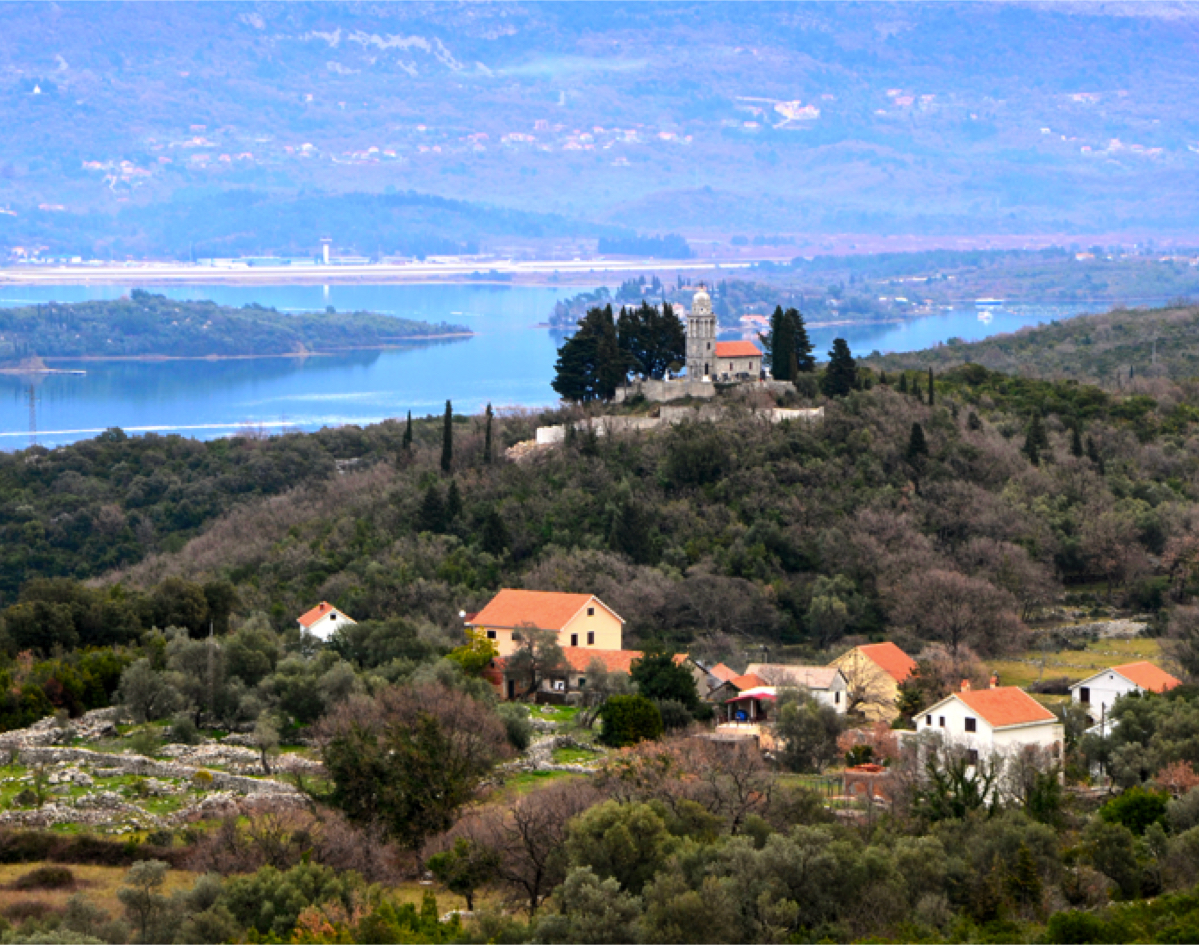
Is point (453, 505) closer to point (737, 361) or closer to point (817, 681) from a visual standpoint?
point (737, 361)

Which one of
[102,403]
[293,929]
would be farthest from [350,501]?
[102,403]

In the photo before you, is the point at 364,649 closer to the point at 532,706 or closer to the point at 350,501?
the point at 532,706

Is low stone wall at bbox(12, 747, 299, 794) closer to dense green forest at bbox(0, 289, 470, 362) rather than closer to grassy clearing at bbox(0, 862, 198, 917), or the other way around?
grassy clearing at bbox(0, 862, 198, 917)

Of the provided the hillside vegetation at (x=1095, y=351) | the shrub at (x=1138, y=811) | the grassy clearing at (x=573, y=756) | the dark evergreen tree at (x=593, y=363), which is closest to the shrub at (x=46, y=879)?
the grassy clearing at (x=573, y=756)

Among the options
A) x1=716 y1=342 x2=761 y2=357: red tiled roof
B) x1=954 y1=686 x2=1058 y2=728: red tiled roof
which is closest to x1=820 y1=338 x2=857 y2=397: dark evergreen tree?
x1=716 y1=342 x2=761 y2=357: red tiled roof

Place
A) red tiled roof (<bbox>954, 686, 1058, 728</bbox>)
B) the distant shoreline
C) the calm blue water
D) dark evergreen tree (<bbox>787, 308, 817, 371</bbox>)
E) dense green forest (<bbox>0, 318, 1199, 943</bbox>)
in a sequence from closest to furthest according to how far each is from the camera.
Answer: dense green forest (<bbox>0, 318, 1199, 943</bbox>)
red tiled roof (<bbox>954, 686, 1058, 728</bbox>)
dark evergreen tree (<bbox>787, 308, 817, 371</bbox>)
the calm blue water
the distant shoreline

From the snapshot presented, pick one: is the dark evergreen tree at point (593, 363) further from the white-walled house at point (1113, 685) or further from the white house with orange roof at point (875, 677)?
the white-walled house at point (1113, 685)

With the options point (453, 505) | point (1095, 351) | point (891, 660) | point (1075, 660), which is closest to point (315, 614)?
point (453, 505)
